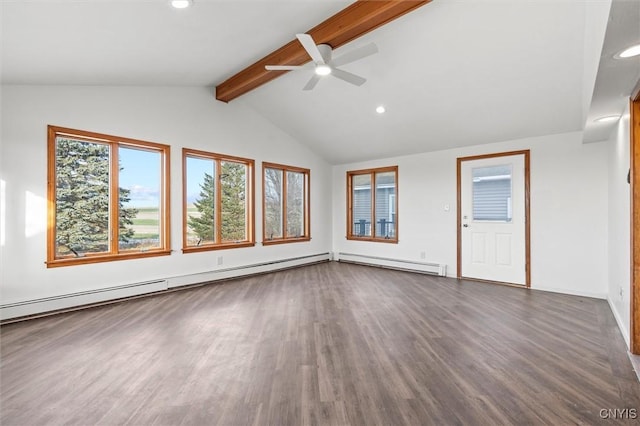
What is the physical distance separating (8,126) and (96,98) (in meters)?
0.97

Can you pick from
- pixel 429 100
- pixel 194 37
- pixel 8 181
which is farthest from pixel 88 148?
pixel 429 100

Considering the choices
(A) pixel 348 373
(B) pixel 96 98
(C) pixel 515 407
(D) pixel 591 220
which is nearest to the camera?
(C) pixel 515 407

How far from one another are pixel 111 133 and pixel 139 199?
964 millimetres

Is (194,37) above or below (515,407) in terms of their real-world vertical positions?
above

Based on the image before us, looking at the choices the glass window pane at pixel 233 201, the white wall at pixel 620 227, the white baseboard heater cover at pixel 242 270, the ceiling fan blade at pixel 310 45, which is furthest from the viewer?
the glass window pane at pixel 233 201

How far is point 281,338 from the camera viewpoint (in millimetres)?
3010

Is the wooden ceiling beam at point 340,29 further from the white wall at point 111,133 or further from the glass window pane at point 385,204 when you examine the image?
the glass window pane at point 385,204

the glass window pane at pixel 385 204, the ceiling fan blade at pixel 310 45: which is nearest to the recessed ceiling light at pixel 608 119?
the ceiling fan blade at pixel 310 45

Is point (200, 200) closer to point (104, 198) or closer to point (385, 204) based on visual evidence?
point (104, 198)

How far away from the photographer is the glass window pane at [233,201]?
5.64 metres

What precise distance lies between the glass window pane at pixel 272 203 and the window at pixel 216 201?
44 cm

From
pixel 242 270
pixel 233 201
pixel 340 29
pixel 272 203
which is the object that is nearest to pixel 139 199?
pixel 233 201

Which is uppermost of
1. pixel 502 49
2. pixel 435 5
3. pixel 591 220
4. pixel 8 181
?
pixel 435 5

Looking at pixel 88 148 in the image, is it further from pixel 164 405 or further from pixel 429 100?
pixel 429 100
